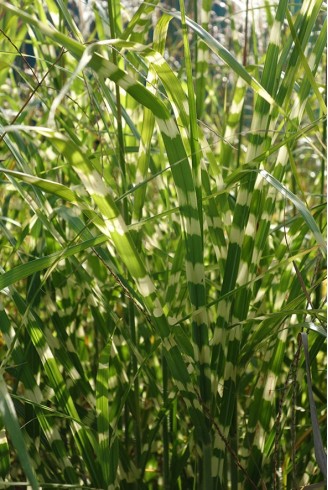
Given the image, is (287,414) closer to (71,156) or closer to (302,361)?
(302,361)

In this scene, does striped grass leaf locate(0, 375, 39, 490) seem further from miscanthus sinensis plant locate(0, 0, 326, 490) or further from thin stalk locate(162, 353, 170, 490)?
thin stalk locate(162, 353, 170, 490)

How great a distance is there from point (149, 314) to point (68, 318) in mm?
330

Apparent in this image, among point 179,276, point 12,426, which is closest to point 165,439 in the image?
point 179,276

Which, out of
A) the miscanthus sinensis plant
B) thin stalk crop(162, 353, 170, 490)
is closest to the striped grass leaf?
the miscanthus sinensis plant

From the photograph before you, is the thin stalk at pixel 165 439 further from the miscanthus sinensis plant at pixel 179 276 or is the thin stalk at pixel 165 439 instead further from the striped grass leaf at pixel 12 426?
the striped grass leaf at pixel 12 426

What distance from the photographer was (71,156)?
1.82ft

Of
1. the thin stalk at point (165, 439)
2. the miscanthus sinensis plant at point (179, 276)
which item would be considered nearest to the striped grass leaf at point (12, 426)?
the miscanthus sinensis plant at point (179, 276)

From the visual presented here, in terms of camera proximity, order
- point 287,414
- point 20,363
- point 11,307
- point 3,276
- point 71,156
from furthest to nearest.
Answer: point 11,307
point 287,414
point 20,363
point 3,276
point 71,156

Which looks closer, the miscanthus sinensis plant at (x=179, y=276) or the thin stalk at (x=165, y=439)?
the miscanthus sinensis plant at (x=179, y=276)

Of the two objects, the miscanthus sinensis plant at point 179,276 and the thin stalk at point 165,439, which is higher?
the miscanthus sinensis plant at point 179,276

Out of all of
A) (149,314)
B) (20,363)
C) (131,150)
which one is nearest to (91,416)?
(20,363)

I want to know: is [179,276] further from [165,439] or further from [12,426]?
[12,426]

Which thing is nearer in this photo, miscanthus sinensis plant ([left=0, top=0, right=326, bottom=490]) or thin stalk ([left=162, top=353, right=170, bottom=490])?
miscanthus sinensis plant ([left=0, top=0, right=326, bottom=490])

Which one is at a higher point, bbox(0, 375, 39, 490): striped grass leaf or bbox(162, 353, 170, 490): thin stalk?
bbox(0, 375, 39, 490): striped grass leaf
